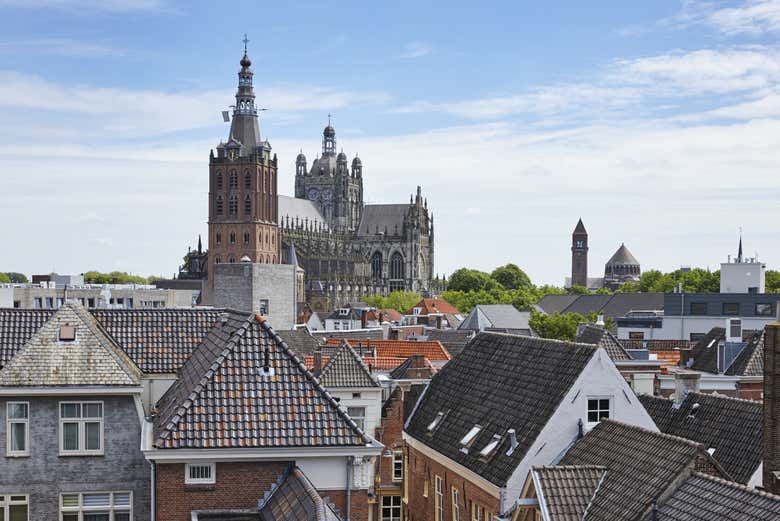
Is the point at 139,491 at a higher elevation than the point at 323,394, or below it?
below

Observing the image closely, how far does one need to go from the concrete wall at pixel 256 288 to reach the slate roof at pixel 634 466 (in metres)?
39.4

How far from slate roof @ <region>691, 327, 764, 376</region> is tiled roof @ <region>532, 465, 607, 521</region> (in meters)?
30.0

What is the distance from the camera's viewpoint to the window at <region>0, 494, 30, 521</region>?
22484mm

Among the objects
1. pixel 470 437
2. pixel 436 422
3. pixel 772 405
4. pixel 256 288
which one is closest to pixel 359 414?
pixel 436 422

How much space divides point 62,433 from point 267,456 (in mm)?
6516

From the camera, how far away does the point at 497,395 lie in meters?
31.6

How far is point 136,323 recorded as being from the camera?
28500 millimetres

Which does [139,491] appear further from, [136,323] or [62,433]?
[136,323]

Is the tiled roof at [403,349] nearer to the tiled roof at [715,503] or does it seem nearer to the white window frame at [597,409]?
the white window frame at [597,409]

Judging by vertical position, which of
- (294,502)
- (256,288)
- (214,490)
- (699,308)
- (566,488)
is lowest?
(566,488)

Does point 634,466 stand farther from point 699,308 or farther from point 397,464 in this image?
point 699,308

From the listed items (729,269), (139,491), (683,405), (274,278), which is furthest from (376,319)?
(139,491)

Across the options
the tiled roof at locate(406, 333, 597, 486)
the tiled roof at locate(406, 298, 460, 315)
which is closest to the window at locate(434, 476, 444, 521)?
the tiled roof at locate(406, 333, 597, 486)

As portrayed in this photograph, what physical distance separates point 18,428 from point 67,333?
2.47 meters
